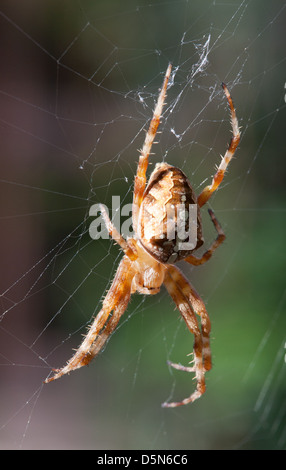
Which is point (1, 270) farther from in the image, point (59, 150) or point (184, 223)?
point (184, 223)

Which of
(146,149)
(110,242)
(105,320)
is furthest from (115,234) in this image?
(110,242)

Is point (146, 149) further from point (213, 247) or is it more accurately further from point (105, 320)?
point (105, 320)

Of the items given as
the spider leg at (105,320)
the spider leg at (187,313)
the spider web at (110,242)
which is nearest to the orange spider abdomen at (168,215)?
the spider leg at (105,320)

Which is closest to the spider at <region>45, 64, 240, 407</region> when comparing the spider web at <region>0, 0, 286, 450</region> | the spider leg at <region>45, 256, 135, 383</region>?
the spider leg at <region>45, 256, 135, 383</region>

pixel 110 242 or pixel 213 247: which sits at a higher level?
pixel 110 242

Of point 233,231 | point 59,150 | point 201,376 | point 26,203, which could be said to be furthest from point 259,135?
point 201,376

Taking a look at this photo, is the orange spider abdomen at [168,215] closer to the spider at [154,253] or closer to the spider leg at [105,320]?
the spider at [154,253]
